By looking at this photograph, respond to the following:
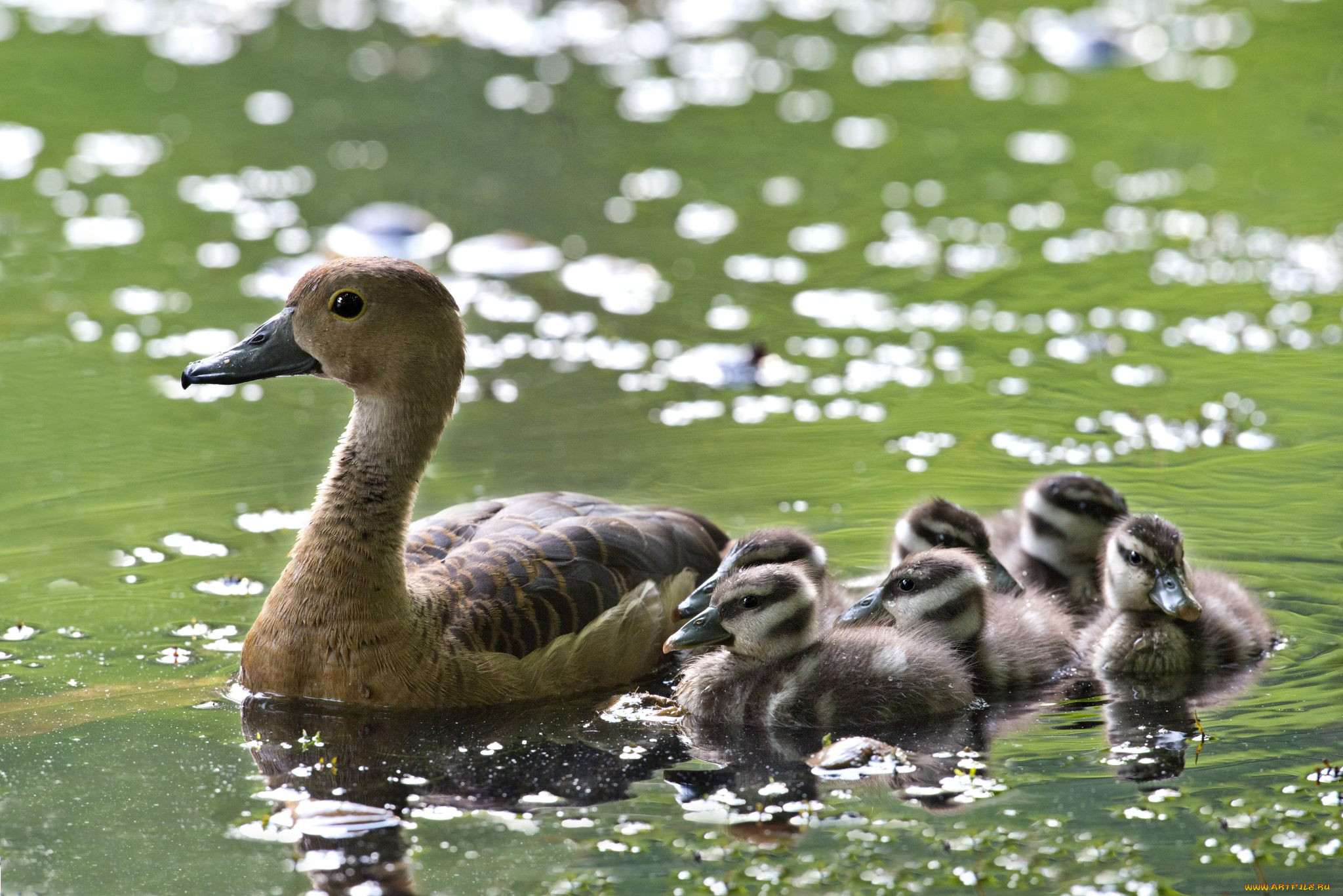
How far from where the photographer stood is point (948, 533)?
809 cm

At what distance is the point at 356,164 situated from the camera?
16516 millimetres

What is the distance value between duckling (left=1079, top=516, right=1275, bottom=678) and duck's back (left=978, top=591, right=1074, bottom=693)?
170 mm

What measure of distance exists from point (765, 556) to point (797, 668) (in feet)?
1.92

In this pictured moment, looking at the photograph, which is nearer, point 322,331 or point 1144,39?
point 322,331

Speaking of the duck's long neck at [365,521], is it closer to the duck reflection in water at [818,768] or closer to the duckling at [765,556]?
the duckling at [765,556]

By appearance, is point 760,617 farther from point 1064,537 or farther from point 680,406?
point 680,406

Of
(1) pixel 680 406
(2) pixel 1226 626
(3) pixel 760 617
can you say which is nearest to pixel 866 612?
(3) pixel 760 617

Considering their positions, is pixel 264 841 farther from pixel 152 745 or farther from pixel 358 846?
pixel 152 745

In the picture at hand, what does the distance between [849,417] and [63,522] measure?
465cm

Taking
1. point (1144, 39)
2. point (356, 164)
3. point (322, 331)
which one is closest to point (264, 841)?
point (322, 331)

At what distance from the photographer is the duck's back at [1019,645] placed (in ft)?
24.7

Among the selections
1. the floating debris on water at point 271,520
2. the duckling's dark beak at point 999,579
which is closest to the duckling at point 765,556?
the duckling's dark beak at point 999,579

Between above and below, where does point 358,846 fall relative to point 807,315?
below

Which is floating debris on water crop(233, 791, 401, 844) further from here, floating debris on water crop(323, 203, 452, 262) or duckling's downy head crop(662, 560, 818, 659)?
floating debris on water crop(323, 203, 452, 262)
